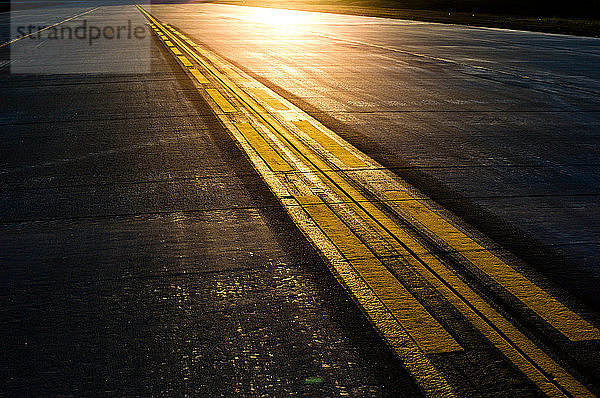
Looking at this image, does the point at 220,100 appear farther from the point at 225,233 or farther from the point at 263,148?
the point at 225,233

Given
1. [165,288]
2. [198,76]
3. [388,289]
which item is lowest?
[165,288]

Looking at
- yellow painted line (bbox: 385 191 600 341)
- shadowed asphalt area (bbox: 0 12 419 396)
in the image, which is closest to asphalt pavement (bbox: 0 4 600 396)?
shadowed asphalt area (bbox: 0 12 419 396)

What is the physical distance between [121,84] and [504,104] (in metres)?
6.50

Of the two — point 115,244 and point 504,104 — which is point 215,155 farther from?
point 504,104

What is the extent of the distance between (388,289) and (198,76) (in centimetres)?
1024

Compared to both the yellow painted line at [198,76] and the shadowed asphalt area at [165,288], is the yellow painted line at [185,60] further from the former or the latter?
the shadowed asphalt area at [165,288]

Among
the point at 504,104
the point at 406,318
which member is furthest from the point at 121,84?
the point at 406,318

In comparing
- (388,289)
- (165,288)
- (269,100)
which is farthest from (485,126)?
(165,288)

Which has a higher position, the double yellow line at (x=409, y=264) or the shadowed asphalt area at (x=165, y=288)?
A: the double yellow line at (x=409, y=264)

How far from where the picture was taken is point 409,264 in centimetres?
393

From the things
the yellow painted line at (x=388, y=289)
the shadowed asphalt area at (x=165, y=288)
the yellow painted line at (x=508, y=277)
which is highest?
the yellow painted line at (x=508, y=277)

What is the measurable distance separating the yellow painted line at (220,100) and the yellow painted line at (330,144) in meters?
1.42

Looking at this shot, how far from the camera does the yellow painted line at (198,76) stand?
12380 mm

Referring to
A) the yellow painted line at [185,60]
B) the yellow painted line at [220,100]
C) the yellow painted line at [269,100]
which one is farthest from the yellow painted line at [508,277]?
the yellow painted line at [185,60]
